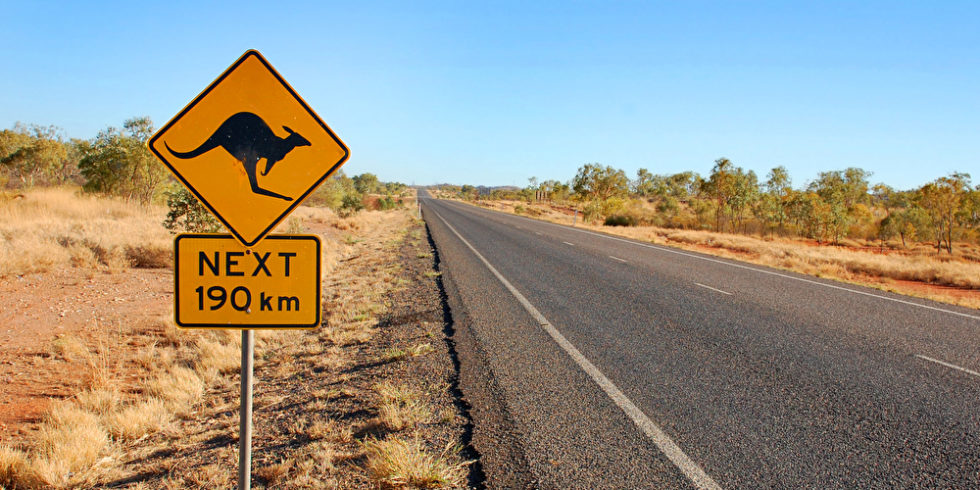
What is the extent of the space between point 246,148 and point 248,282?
567mm

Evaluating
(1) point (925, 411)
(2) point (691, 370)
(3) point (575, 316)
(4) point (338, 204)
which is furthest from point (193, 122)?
(4) point (338, 204)

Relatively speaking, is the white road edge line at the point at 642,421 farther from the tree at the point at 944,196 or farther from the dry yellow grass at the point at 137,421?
the tree at the point at 944,196

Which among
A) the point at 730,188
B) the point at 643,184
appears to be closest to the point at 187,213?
the point at 730,188

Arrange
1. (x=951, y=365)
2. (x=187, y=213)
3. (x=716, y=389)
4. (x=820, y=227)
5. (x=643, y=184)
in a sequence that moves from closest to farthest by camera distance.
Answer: (x=716, y=389) < (x=951, y=365) < (x=187, y=213) < (x=820, y=227) < (x=643, y=184)

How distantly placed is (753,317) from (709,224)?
134 ft

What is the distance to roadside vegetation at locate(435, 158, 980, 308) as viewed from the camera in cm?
1584

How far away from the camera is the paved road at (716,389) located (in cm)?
303

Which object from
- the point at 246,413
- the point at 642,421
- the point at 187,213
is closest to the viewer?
the point at 246,413

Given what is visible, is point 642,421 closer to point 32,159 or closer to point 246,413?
point 246,413

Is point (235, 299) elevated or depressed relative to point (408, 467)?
elevated

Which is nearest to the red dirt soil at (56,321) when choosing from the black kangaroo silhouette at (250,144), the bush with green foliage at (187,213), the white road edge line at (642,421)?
the bush with green foliage at (187,213)

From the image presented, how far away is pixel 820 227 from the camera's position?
37562 millimetres

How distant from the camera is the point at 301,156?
2191 millimetres

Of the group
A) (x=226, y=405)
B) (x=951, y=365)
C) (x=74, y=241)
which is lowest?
(x=226, y=405)
